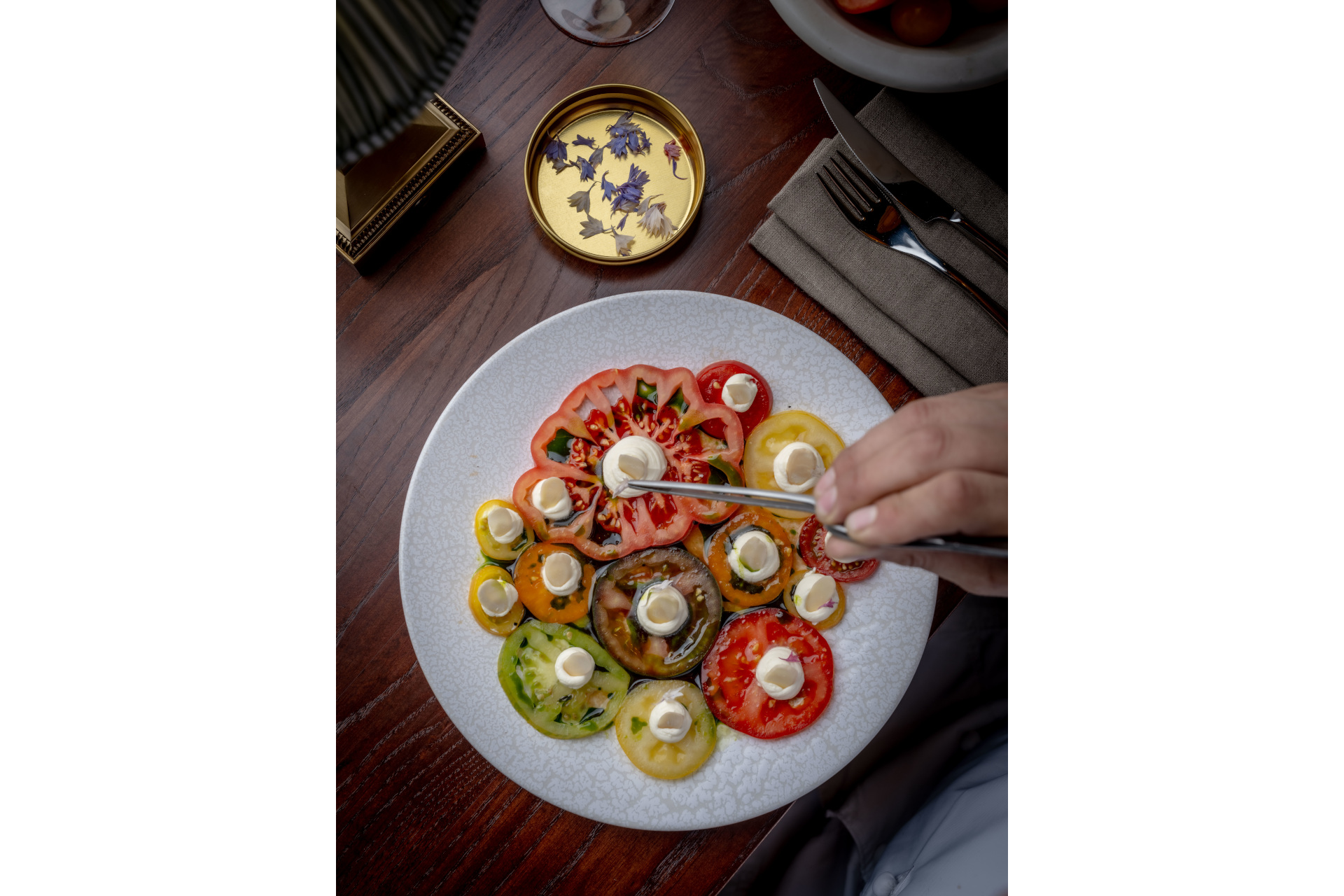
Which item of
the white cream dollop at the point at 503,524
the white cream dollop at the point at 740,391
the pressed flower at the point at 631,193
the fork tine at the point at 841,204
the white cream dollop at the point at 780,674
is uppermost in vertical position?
the fork tine at the point at 841,204

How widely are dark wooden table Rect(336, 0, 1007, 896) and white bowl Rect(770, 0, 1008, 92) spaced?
204mm

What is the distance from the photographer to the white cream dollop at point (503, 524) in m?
1.01

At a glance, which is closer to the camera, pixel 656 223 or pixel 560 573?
pixel 560 573

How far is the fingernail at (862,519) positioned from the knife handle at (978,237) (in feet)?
1.82

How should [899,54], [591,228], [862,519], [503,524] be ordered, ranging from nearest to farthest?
[862,519], [899,54], [503,524], [591,228]

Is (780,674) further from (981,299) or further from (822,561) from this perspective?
(981,299)

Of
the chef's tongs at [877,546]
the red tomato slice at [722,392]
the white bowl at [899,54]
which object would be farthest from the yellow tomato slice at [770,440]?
the white bowl at [899,54]

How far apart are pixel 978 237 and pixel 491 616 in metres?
0.90

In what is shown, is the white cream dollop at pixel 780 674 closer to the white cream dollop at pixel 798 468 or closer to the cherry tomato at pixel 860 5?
the white cream dollop at pixel 798 468

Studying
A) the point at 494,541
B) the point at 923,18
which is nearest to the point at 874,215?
the point at 923,18

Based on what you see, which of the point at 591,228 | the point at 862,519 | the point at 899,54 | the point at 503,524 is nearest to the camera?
the point at 862,519

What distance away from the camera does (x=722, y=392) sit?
1072mm

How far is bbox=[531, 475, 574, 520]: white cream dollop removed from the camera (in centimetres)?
103

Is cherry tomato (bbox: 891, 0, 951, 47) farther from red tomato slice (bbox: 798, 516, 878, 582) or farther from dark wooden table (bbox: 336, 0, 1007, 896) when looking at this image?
red tomato slice (bbox: 798, 516, 878, 582)
